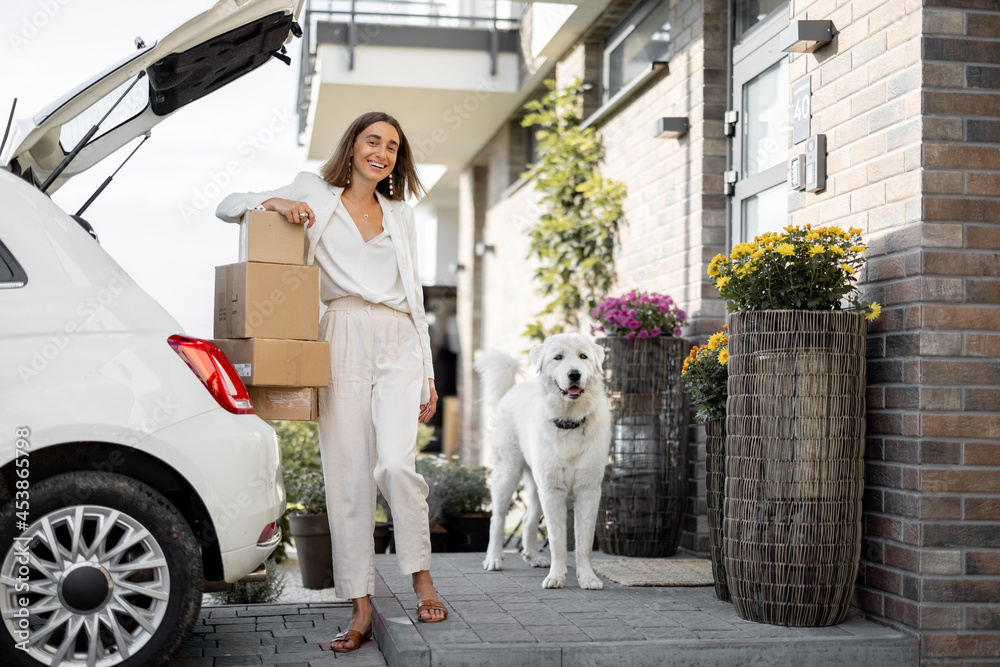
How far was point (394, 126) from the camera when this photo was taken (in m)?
3.78

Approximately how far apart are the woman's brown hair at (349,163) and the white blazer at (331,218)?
46 mm

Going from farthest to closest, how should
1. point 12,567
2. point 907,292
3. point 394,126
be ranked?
point 394,126 < point 907,292 < point 12,567

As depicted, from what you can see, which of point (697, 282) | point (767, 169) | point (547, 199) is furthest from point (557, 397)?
point (547, 199)

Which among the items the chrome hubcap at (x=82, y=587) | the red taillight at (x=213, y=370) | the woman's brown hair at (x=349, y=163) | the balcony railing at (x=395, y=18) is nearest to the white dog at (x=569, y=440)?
the woman's brown hair at (x=349, y=163)

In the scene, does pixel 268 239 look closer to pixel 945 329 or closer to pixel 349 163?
pixel 349 163

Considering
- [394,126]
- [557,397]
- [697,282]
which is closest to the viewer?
[394,126]

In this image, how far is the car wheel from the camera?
282 cm

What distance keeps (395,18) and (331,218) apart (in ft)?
19.9

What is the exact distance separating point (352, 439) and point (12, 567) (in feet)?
4.00

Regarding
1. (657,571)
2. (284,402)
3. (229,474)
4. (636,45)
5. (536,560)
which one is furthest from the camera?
(636,45)

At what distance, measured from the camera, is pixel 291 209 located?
3.42 meters

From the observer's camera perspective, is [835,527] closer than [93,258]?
No

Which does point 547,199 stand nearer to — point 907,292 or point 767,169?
point 767,169

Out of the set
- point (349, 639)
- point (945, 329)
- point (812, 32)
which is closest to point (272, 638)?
point (349, 639)
